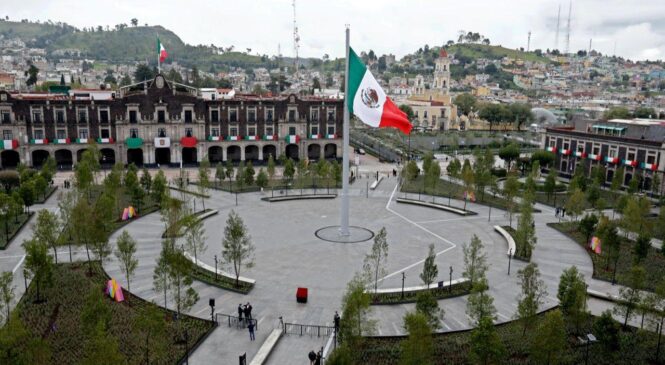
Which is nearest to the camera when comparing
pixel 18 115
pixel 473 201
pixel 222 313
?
pixel 222 313

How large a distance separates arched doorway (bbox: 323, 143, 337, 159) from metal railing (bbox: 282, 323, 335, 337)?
55.3m

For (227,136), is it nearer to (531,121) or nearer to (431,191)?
(431,191)

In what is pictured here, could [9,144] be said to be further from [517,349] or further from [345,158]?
[517,349]

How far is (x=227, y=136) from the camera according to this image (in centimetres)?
7212

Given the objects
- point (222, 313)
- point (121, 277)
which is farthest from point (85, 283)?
point (222, 313)

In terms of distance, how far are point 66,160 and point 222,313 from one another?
173 feet

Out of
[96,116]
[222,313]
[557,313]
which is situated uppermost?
[96,116]

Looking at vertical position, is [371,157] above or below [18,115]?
below

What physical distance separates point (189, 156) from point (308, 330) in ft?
175

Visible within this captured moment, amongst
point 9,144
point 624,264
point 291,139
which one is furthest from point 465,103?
point 624,264

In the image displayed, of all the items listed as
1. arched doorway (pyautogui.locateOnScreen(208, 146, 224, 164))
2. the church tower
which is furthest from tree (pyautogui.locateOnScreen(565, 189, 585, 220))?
the church tower

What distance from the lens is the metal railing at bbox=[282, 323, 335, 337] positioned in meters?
23.7

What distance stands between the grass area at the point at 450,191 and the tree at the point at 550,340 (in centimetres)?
2941

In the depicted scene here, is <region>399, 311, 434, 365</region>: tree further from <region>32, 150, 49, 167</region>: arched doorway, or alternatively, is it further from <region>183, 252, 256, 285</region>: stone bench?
<region>32, 150, 49, 167</region>: arched doorway
